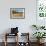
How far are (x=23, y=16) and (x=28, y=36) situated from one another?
3.25 ft

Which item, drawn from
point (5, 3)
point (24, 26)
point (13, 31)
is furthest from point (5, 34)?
point (5, 3)

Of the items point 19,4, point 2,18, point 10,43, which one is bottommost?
point 10,43

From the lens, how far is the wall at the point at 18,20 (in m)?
8.03

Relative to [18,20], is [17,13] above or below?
above

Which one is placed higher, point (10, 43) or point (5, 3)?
point (5, 3)

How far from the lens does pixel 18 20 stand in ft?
26.6

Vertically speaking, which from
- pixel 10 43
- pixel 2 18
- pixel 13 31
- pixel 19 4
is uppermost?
pixel 19 4

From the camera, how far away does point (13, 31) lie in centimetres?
779

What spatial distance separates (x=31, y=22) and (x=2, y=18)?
1.41m

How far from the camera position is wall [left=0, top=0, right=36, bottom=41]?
8031 mm

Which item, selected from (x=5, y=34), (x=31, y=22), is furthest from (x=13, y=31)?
(x=31, y=22)

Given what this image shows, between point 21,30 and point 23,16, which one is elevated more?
point 23,16

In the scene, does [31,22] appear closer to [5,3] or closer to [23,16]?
[23,16]

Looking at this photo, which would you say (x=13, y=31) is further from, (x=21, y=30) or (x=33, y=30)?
(x=33, y=30)
